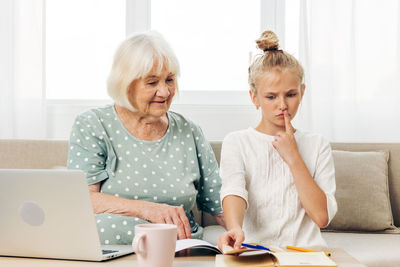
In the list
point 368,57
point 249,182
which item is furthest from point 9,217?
point 368,57

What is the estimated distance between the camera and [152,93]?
1707 mm

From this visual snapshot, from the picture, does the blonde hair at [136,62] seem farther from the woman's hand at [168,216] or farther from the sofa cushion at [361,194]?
the sofa cushion at [361,194]

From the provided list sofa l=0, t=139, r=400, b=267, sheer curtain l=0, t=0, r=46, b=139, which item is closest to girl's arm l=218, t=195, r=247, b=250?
sofa l=0, t=139, r=400, b=267

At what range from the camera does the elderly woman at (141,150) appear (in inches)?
62.4

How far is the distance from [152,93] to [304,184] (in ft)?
1.94

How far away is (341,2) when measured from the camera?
272 centimetres

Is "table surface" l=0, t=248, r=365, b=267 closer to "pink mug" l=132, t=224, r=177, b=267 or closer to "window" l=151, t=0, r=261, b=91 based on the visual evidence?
"pink mug" l=132, t=224, r=177, b=267

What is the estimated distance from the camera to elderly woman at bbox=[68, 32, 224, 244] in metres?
1.58

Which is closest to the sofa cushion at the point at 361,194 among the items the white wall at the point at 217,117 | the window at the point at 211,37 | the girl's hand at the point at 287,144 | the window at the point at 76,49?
the white wall at the point at 217,117

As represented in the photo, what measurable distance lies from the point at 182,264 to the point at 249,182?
0.63 meters

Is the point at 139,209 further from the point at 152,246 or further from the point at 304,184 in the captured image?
the point at 152,246

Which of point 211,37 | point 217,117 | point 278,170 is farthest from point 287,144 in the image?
point 211,37

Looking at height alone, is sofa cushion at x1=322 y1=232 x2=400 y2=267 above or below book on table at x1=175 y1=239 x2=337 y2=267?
below

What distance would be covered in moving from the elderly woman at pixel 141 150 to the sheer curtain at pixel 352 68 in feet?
3.69
